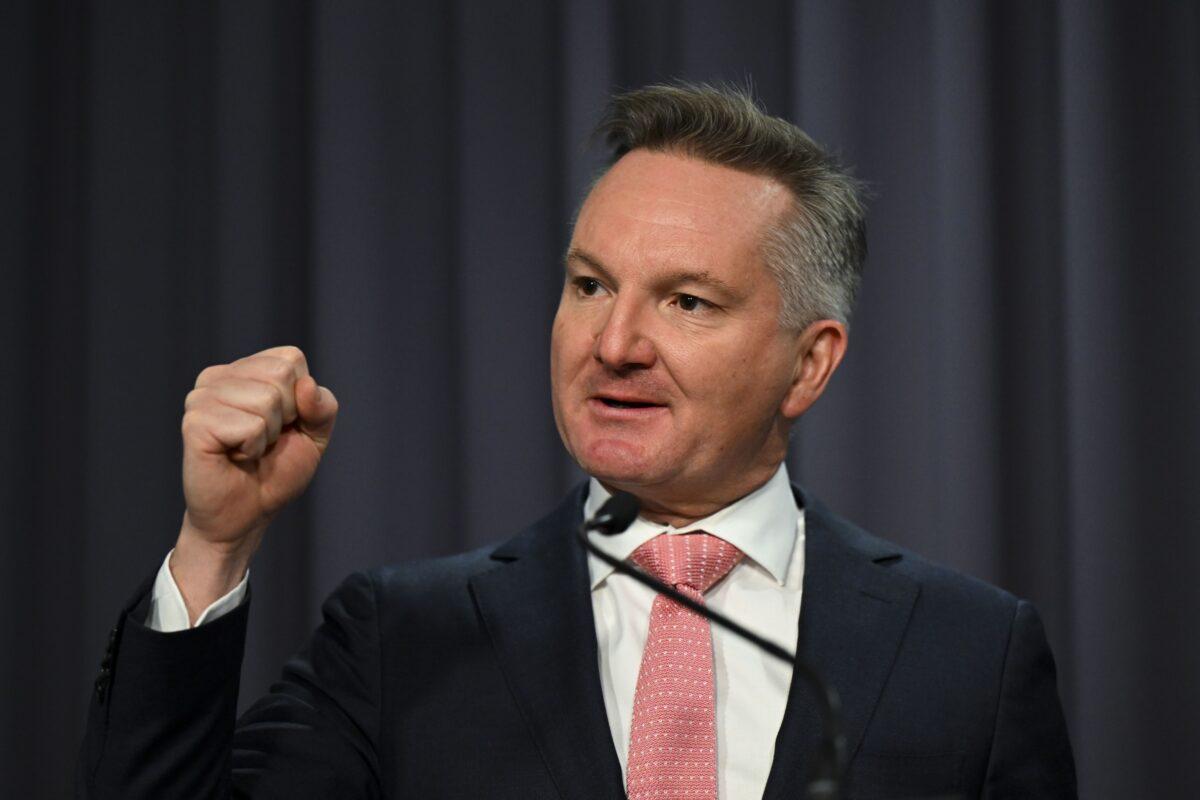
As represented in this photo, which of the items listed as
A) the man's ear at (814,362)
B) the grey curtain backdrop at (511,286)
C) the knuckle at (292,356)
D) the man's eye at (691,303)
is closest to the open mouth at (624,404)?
the man's eye at (691,303)

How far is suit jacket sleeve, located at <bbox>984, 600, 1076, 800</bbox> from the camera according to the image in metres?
1.60

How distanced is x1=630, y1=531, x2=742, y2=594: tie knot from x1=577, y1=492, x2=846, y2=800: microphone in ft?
1.75

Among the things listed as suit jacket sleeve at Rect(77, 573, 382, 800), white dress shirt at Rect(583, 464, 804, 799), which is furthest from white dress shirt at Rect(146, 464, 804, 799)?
suit jacket sleeve at Rect(77, 573, 382, 800)

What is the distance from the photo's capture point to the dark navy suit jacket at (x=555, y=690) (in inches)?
59.4

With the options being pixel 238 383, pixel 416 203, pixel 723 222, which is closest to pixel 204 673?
pixel 238 383

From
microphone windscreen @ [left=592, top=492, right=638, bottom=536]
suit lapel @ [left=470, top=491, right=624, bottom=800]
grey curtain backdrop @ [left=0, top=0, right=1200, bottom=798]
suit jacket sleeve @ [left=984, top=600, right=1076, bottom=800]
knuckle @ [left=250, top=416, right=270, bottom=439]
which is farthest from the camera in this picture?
grey curtain backdrop @ [left=0, top=0, right=1200, bottom=798]

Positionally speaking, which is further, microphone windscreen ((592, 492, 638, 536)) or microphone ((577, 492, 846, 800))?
microphone windscreen ((592, 492, 638, 536))

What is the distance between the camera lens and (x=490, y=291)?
2.48 meters

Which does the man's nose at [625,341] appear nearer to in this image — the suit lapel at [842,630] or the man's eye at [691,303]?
the man's eye at [691,303]

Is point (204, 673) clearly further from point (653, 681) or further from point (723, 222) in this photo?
point (723, 222)

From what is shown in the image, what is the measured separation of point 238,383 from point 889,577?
0.84 m

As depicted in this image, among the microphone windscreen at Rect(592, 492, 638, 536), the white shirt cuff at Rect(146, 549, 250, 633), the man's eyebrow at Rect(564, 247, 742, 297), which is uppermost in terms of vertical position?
the man's eyebrow at Rect(564, 247, 742, 297)

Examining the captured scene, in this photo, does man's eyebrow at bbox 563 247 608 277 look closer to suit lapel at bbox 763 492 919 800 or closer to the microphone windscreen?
suit lapel at bbox 763 492 919 800

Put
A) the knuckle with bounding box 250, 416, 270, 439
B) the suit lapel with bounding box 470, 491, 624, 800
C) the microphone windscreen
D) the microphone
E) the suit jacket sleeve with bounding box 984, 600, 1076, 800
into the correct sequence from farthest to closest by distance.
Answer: the suit jacket sleeve with bounding box 984, 600, 1076, 800
the suit lapel with bounding box 470, 491, 624, 800
the knuckle with bounding box 250, 416, 270, 439
the microphone windscreen
the microphone
